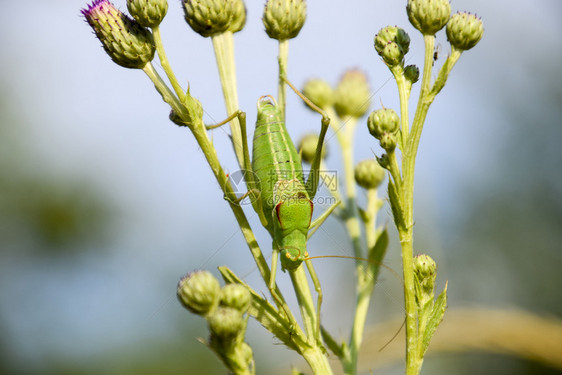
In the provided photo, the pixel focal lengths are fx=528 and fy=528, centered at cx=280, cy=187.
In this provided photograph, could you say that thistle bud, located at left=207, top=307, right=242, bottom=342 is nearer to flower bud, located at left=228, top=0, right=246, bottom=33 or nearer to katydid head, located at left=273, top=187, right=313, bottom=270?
katydid head, located at left=273, top=187, right=313, bottom=270

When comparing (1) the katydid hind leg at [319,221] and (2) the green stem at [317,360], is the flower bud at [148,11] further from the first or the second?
(2) the green stem at [317,360]

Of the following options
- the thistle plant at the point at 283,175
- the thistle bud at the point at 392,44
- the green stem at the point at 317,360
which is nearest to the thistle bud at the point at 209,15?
the thistle plant at the point at 283,175

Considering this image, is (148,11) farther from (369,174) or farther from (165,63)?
(369,174)

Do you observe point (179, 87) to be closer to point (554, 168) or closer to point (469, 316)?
point (469, 316)

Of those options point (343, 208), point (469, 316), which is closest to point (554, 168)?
point (469, 316)

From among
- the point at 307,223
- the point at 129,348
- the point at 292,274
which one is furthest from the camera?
the point at 129,348

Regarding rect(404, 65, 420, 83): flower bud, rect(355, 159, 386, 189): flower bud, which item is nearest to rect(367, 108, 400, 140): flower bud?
rect(404, 65, 420, 83): flower bud
